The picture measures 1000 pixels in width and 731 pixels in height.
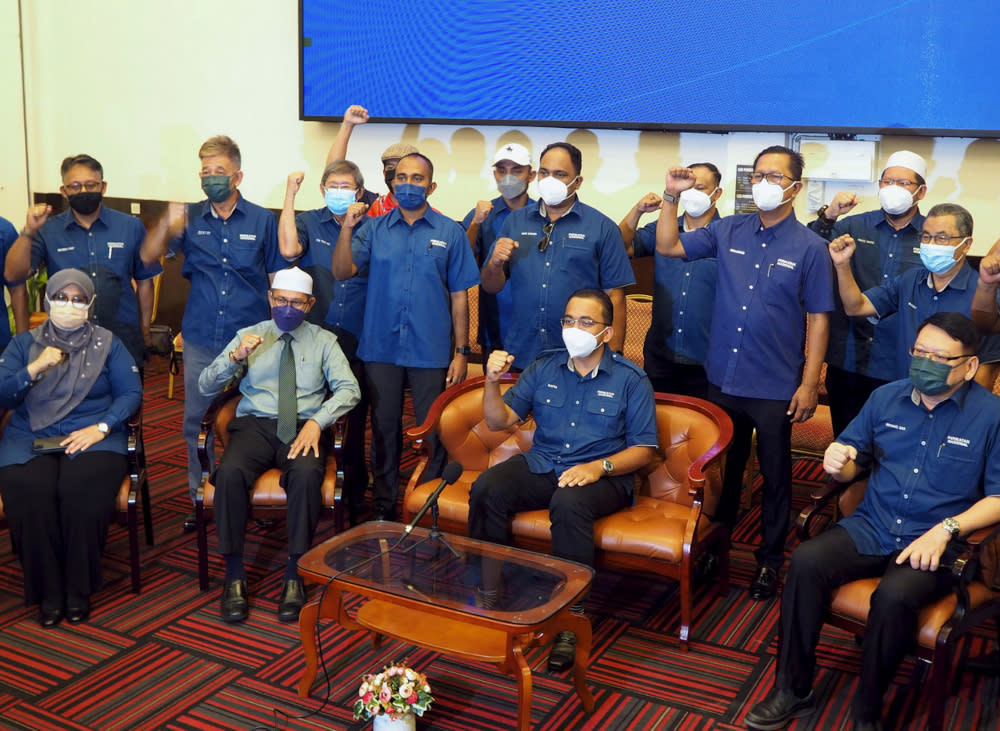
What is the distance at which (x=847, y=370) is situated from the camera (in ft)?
14.6

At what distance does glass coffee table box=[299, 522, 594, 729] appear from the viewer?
302cm

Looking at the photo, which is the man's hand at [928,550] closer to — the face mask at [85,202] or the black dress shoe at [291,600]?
the black dress shoe at [291,600]

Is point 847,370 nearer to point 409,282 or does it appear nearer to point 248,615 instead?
point 409,282

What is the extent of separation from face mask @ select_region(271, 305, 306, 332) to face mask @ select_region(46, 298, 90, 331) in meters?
0.75

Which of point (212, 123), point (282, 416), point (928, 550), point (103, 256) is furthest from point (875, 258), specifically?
point (212, 123)

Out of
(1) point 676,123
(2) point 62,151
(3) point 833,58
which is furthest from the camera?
(2) point 62,151

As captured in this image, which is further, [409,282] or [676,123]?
[676,123]

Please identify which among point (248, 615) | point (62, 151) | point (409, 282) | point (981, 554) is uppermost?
point (62, 151)

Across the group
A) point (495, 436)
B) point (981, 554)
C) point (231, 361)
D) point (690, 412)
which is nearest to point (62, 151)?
point (231, 361)

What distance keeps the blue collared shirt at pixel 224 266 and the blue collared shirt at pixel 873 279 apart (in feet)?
8.55

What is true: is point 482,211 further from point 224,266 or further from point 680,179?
point 224,266

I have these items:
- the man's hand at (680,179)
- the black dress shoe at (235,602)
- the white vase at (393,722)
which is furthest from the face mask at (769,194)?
the black dress shoe at (235,602)

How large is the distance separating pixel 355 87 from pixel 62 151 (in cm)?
287

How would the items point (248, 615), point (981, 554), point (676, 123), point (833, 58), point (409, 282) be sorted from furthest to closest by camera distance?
1. point (676, 123)
2. point (833, 58)
3. point (409, 282)
4. point (248, 615)
5. point (981, 554)
